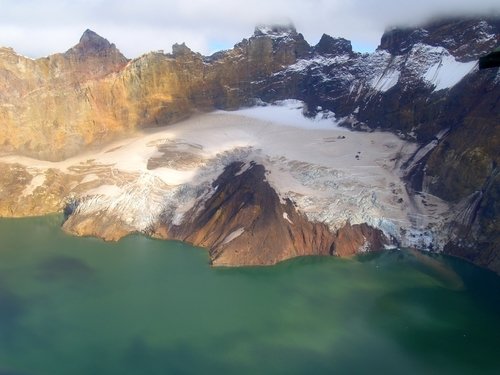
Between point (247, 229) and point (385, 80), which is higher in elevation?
point (385, 80)

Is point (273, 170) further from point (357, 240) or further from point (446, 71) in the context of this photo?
point (446, 71)

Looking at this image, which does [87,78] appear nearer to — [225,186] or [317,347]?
[225,186]

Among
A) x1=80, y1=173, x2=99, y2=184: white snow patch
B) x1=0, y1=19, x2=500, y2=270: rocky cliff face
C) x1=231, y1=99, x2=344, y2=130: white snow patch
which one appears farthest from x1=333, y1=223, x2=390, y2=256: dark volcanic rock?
x1=80, y1=173, x2=99, y2=184: white snow patch

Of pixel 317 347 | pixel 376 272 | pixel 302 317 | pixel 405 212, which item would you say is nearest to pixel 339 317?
pixel 302 317

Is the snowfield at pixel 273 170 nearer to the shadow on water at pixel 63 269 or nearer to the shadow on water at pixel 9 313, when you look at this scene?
the shadow on water at pixel 63 269

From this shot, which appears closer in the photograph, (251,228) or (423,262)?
(423,262)

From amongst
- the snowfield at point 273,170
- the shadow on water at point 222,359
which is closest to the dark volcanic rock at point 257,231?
the snowfield at point 273,170

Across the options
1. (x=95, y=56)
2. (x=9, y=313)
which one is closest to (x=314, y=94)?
(x=95, y=56)

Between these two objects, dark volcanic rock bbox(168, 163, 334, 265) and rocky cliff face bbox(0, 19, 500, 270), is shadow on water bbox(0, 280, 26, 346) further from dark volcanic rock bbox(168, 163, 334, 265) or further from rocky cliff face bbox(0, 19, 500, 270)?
rocky cliff face bbox(0, 19, 500, 270)

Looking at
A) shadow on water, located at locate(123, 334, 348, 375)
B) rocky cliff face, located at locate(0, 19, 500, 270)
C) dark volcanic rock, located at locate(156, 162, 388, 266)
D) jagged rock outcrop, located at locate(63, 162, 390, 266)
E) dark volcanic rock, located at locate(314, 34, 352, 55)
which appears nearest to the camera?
shadow on water, located at locate(123, 334, 348, 375)
